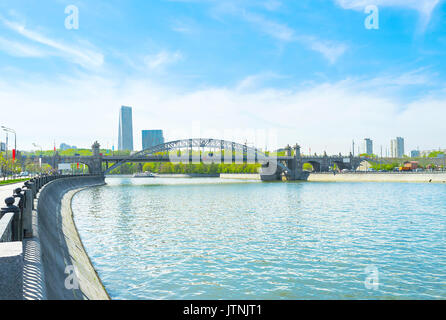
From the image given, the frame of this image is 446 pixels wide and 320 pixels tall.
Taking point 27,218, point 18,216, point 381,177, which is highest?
point 18,216

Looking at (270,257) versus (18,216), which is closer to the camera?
(18,216)

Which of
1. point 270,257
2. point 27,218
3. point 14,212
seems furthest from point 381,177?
point 14,212

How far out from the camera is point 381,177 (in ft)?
312

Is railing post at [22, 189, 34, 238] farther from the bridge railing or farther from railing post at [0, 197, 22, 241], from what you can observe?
railing post at [0, 197, 22, 241]

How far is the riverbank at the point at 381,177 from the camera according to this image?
81.1m

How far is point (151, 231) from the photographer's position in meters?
21.2

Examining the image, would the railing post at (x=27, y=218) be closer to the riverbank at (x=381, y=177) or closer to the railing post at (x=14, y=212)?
the railing post at (x=14, y=212)

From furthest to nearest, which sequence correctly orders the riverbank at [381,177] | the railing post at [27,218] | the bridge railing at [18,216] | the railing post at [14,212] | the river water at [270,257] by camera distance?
1. the riverbank at [381,177]
2. the river water at [270,257]
3. the railing post at [27,218]
4. the railing post at [14,212]
5. the bridge railing at [18,216]

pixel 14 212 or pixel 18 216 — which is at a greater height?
pixel 14 212

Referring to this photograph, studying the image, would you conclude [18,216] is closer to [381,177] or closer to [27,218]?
[27,218]

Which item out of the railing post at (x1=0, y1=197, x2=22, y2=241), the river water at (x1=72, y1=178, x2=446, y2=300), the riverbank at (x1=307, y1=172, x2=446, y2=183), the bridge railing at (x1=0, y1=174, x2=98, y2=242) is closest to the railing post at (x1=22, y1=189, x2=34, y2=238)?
the bridge railing at (x1=0, y1=174, x2=98, y2=242)

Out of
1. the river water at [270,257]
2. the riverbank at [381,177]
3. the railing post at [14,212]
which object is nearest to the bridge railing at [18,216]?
the railing post at [14,212]
